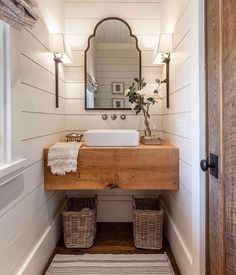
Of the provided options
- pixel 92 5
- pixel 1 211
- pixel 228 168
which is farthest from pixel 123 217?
pixel 92 5

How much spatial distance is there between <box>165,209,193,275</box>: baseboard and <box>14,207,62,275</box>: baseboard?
103 centimetres

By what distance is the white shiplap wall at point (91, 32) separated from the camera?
263cm

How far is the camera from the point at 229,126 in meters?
0.98

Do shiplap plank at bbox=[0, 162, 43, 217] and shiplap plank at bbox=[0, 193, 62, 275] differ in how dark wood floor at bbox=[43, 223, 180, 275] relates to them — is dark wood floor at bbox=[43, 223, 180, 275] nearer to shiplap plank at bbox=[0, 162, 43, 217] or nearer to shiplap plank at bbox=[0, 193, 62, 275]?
shiplap plank at bbox=[0, 193, 62, 275]

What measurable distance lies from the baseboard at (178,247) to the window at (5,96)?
130 cm

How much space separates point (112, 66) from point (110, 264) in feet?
6.05

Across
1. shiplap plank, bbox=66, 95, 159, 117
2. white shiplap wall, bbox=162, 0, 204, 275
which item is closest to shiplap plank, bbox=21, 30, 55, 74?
shiplap plank, bbox=66, 95, 159, 117

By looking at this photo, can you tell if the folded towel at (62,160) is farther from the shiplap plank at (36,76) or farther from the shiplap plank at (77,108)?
the shiplap plank at (77,108)

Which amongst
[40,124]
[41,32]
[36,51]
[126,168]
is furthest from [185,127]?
[41,32]

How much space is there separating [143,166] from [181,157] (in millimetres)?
292

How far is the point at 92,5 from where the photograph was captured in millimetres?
2633

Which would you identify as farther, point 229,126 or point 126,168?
point 126,168

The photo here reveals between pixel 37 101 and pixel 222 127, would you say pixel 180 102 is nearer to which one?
pixel 222 127

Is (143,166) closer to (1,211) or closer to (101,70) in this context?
(1,211)
